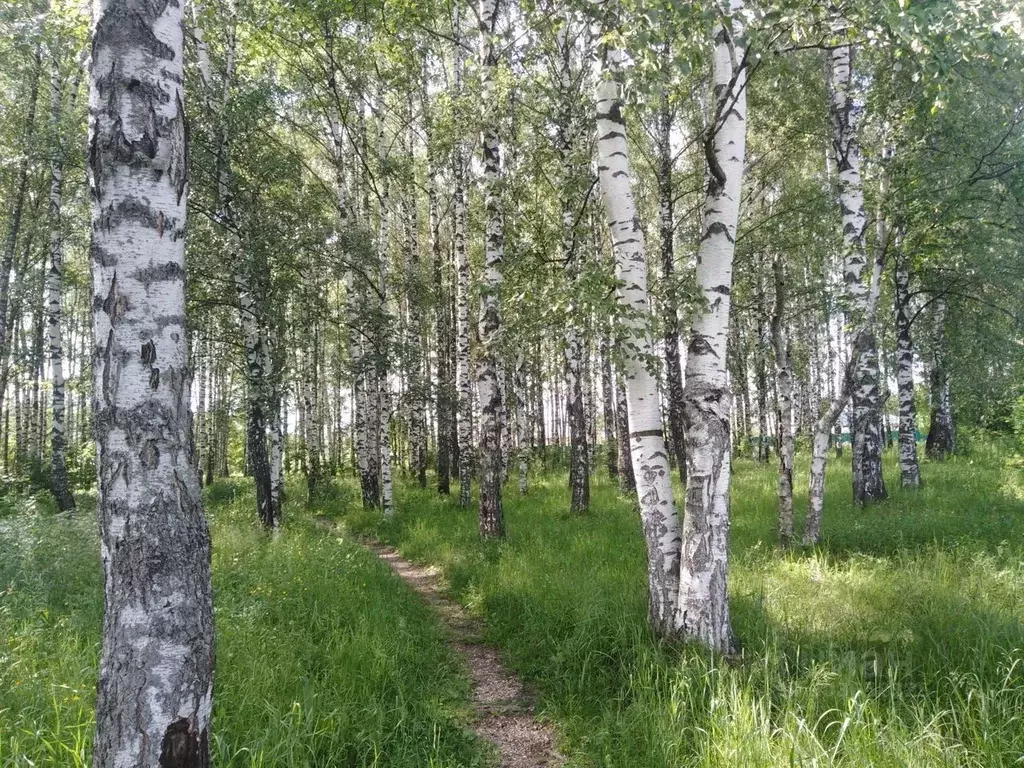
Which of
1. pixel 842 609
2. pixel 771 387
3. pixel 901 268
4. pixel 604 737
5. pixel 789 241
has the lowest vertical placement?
pixel 604 737

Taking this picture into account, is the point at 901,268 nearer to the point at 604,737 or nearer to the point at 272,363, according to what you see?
the point at 604,737

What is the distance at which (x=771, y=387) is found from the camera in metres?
27.7

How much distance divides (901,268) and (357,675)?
13.8m

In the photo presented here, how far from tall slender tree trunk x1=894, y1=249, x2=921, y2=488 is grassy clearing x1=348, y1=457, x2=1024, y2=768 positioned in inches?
101

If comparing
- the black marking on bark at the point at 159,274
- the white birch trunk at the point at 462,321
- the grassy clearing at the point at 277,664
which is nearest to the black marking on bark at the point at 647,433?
the grassy clearing at the point at 277,664

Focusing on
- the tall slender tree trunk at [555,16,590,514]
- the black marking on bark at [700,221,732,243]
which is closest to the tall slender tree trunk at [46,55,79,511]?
the tall slender tree trunk at [555,16,590,514]

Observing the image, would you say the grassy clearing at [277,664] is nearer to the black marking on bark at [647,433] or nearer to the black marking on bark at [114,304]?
the black marking on bark at [114,304]

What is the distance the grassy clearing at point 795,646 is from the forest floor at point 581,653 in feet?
0.07

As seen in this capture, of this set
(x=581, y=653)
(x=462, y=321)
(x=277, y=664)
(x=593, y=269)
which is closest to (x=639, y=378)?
(x=593, y=269)

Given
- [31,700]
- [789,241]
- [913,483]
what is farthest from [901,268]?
[31,700]

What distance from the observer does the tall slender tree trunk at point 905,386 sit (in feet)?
39.3

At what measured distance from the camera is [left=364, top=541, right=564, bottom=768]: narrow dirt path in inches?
159

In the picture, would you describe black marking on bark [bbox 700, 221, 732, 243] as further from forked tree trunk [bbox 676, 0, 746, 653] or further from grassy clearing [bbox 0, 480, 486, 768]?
grassy clearing [bbox 0, 480, 486, 768]

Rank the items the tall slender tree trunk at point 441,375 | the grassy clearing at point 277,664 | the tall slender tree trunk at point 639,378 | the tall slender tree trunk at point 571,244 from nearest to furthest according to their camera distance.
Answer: the grassy clearing at point 277,664 < the tall slender tree trunk at point 639,378 < the tall slender tree trunk at point 571,244 < the tall slender tree trunk at point 441,375
